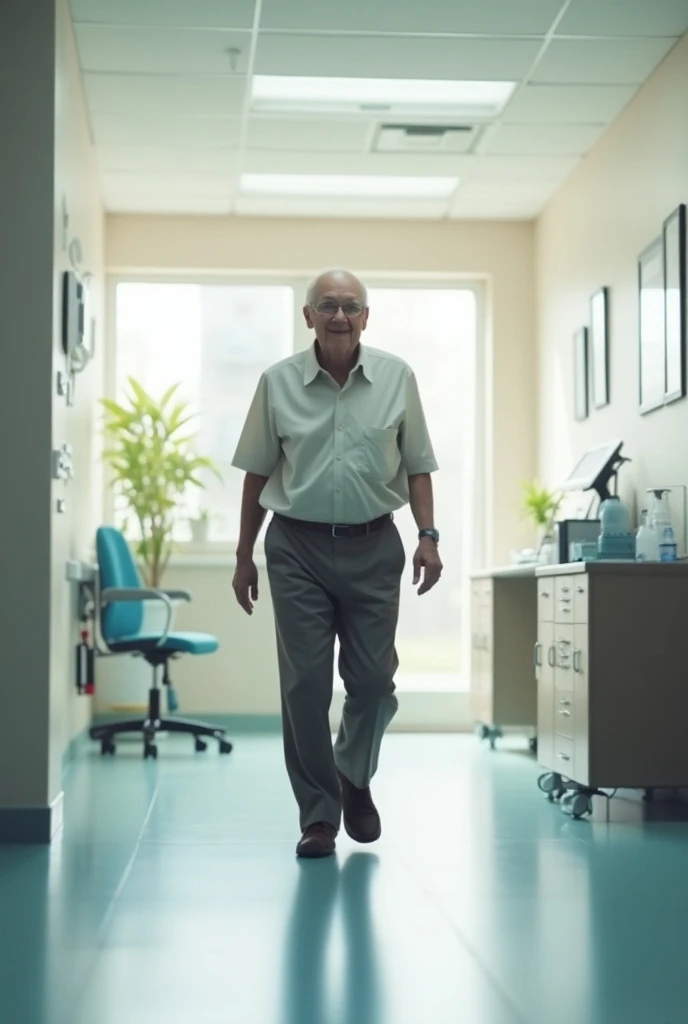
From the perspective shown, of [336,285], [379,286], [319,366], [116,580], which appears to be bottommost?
[116,580]

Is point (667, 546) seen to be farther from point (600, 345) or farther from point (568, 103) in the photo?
point (568, 103)

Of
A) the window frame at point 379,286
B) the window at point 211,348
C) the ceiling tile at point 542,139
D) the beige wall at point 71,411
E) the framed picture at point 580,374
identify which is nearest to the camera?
the beige wall at point 71,411

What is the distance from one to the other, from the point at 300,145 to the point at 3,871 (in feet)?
13.8

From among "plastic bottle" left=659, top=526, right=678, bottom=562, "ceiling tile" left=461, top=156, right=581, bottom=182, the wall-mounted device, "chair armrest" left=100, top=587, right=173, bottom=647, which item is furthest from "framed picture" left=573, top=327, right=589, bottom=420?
the wall-mounted device

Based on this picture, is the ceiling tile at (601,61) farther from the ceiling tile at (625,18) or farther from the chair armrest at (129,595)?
the chair armrest at (129,595)

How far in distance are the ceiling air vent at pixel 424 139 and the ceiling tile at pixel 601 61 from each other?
728mm

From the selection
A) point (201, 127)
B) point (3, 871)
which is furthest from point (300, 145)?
point (3, 871)

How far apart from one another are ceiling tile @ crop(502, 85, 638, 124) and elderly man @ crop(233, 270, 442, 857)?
256 centimetres

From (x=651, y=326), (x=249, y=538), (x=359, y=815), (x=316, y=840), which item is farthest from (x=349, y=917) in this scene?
(x=651, y=326)

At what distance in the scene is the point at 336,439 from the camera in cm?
379

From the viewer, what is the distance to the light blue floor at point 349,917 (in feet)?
7.84

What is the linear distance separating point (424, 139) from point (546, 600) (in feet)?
8.14

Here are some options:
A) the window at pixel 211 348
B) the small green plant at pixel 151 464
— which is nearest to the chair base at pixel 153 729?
the small green plant at pixel 151 464

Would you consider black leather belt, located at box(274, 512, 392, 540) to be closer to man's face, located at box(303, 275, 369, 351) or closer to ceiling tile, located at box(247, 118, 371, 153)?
man's face, located at box(303, 275, 369, 351)
